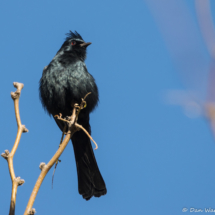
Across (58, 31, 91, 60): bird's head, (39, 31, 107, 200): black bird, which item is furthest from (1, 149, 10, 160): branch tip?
(58, 31, 91, 60): bird's head

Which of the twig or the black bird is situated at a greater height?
the black bird

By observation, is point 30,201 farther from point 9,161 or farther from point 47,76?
point 47,76

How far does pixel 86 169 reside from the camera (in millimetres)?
5371

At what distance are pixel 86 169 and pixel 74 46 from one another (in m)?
2.27

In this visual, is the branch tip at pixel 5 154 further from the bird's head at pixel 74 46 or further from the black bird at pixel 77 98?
the bird's head at pixel 74 46

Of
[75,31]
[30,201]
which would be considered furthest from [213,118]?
[75,31]

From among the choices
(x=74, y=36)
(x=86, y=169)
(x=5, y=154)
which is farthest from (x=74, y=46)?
(x=5, y=154)

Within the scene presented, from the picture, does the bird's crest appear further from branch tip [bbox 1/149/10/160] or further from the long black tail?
branch tip [bbox 1/149/10/160]

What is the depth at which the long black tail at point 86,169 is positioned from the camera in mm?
5113

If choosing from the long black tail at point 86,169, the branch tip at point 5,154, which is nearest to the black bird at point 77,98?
the long black tail at point 86,169

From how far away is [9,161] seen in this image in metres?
2.21

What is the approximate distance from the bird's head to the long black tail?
1.24m

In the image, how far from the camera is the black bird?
5117 millimetres

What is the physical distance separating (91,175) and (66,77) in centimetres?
153
